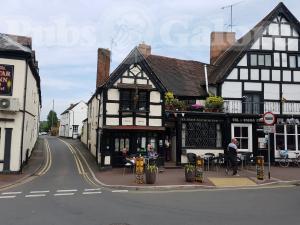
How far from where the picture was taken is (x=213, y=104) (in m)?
24.1

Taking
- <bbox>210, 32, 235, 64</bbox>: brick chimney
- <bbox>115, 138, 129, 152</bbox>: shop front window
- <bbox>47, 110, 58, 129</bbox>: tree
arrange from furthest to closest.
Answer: <bbox>47, 110, 58, 129</bbox>: tree
<bbox>210, 32, 235, 64</bbox>: brick chimney
<bbox>115, 138, 129, 152</bbox>: shop front window

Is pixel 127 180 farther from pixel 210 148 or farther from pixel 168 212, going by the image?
pixel 210 148

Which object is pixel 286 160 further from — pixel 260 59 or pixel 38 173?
pixel 38 173

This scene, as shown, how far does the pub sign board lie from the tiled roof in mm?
10050

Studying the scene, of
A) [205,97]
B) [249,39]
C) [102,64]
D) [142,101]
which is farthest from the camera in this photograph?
[249,39]

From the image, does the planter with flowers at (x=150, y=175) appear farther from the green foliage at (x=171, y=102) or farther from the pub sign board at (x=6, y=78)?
the pub sign board at (x=6, y=78)

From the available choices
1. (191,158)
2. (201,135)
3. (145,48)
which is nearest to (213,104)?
(201,135)

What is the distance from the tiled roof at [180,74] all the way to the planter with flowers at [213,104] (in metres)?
1.76

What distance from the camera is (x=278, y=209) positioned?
10477 millimetres

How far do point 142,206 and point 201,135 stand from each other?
13673mm

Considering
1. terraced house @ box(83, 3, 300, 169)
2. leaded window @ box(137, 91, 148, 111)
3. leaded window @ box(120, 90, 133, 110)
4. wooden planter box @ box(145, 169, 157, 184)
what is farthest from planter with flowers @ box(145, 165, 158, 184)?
leaded window @ box(137, 91, 148, 111)

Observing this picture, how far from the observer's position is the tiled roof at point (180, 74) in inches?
1028

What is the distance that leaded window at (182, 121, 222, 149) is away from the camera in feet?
78.1

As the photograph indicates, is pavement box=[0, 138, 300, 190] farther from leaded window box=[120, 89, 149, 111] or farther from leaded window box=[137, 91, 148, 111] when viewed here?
leaded window box=[137, 91, 148, 111]
